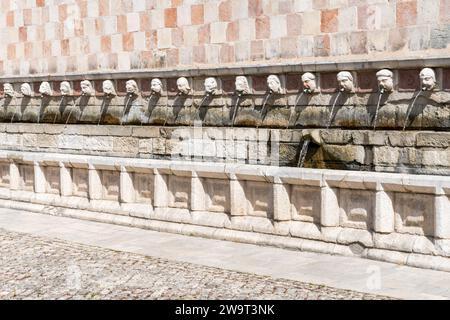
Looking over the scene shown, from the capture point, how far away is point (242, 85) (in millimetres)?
10250

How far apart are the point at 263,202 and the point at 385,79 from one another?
2.01m

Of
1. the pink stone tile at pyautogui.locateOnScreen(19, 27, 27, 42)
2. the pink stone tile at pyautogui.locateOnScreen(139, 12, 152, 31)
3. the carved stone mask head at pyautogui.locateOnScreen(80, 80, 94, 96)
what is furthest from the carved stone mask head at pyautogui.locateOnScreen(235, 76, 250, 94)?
the pink stone tile at pyautogui.locateOnScreen(19, 27, 27, 42)

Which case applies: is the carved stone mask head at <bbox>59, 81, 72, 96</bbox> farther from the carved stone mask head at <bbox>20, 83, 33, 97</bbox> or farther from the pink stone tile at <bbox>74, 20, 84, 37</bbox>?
the carved stone mask head at <bbox>20, 83, 33, 97</bbox>

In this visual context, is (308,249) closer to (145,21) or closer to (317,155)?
(317,155)

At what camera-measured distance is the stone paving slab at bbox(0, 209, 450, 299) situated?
6.68 meters

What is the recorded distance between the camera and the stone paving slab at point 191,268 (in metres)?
6.68

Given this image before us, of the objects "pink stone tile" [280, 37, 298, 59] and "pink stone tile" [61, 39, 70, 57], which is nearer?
"pink stone tile" [280, 37, 298, 59]

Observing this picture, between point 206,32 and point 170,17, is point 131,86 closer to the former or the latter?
point 170,17

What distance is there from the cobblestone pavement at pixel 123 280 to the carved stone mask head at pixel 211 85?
303 centimetres

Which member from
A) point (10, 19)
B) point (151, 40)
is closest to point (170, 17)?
point (151, 40)

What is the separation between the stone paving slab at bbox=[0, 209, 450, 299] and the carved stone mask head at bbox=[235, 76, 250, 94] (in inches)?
88.5

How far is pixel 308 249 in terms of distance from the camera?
8250 mm

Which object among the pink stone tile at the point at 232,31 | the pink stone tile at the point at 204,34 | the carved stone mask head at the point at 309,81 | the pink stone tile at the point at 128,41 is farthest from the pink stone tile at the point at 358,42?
the pink stone tile at the point at 128,41

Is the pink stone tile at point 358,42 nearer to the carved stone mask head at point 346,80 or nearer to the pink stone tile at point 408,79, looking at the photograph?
the carved stone mask head at point 346,80
